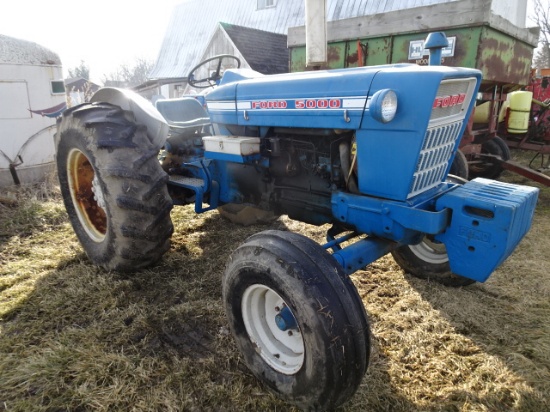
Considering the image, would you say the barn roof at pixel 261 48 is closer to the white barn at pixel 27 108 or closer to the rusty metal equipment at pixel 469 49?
the rusty metal equipment at pixel 469 49

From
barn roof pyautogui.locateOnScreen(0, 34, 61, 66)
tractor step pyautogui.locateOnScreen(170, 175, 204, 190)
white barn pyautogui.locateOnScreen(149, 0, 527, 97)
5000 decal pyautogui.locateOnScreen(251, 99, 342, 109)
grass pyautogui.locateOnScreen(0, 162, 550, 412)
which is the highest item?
white barn pyautogui.locateOnScreen(149, 0, 527, 97)

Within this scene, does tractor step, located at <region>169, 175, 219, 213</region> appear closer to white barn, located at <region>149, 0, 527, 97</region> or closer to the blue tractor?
the blue tractor

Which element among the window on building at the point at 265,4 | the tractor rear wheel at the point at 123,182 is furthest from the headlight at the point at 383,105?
the window on building at the point at 265,4

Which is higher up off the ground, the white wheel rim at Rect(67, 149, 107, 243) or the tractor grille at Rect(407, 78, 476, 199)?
the tractor grille at Rect(407, 78, 476, 199)

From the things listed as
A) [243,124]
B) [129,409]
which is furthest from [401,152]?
[129,409]

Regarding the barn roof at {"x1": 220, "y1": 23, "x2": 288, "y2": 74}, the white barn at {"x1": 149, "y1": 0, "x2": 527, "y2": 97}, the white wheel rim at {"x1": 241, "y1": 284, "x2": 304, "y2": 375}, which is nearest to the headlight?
the white wheel rim at {"x1": 241, "y1": 284, "x2": 304, "y2": 375}

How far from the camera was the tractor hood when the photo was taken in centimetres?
200

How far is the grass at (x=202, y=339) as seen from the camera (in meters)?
1.87

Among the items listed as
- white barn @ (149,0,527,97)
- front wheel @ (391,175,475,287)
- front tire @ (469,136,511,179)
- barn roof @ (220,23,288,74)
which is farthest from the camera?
white barn @ (149,0,527,97)

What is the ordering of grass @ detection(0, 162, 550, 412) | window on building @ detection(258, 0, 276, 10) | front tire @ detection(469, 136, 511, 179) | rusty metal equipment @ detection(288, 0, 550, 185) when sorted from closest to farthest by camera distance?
grass @ detection(0, 162, 550, 412)
rusty metal equipment @ detection(288, 0, 550, 185)
front tire @ detection(469, 136, 511, 179)
window on building @ detection(258, 0, 276, 10)

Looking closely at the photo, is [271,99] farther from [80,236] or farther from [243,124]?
[80,236]

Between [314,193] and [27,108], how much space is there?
4506 mm

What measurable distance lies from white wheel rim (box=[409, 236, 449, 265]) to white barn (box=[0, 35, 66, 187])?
4.89 meters

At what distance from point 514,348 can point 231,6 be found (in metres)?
24.5
